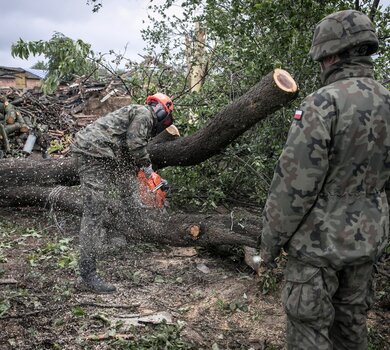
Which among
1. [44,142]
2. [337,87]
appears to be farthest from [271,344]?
[44,142]

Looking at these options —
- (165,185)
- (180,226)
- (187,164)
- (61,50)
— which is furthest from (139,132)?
(61,50)

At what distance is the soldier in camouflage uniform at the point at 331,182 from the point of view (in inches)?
89.7

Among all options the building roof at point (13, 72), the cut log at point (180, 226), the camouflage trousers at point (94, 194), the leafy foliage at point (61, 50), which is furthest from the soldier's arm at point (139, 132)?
the building roof at point (13, 72)

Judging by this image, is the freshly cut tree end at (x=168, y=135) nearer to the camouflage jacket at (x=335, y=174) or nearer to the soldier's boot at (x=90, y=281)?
the soldier's boot at (x=90, y=281)

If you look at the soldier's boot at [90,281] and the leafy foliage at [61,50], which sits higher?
the leafy foliage at [61,50]

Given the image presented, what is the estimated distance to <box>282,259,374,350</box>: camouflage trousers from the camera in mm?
2367

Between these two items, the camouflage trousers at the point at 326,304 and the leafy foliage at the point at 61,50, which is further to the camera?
the leafy foliage at the point at 61,50

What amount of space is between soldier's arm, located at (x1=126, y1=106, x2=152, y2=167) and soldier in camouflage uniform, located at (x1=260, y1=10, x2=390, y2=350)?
2.35 m

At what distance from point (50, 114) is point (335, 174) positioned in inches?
434

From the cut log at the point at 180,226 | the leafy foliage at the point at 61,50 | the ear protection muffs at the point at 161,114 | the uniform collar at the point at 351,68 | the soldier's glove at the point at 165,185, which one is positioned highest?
the leafy foliage at the point at 61,50

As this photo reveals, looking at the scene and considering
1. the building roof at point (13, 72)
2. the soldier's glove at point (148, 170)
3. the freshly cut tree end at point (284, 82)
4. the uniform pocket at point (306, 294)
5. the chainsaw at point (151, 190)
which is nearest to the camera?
the uniform pocket at point (306, 294)

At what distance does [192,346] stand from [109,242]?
2402 millimetres

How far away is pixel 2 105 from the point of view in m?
11.0

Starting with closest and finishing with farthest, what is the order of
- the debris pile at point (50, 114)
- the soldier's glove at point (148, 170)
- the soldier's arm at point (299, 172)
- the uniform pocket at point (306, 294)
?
1. the soldier's arm at point (299, 172)
2. the uniform pocket at point (306, 294)
3. the soldier's glove at point (148, 170)
4. the debris pile at point (50, 114)
